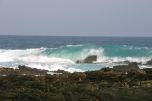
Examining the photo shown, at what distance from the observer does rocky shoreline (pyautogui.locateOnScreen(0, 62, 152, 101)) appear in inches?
313

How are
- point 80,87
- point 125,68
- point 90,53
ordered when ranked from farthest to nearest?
point 90,53, point 125,68, point 80,87

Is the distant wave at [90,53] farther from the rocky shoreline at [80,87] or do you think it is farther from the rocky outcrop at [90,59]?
the rocky shoreline at [80,87]

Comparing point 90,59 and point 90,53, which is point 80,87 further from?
point 90,53

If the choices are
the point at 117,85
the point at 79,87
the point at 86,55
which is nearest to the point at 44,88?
the point at 79,87

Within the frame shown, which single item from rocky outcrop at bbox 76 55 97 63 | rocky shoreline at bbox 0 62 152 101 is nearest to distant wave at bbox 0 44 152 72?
rocky outcrop at bbox 76 55 97 63

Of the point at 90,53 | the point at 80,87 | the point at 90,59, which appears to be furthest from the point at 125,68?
the point at 90,53

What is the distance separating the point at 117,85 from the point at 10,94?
190 cm

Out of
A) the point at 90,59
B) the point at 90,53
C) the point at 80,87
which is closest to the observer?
the point at 80,87

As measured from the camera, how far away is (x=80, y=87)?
327 inches

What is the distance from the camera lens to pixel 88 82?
29.8 ft

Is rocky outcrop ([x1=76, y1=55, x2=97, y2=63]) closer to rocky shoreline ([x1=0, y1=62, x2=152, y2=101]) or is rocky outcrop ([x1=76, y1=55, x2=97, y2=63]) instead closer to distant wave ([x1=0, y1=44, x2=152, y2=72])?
distant wave ([x1=0, y1=44, x2=152, y2=72])

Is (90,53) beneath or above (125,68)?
beneath

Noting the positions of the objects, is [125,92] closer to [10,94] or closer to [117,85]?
[117,85]

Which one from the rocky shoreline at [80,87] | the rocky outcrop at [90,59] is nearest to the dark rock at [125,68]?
the rocky shoreline at [80,87]
